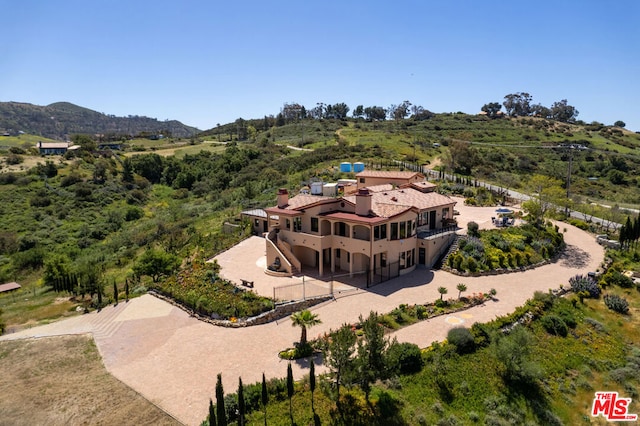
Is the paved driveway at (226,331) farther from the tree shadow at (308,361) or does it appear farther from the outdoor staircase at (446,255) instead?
the outdoor staircase at (446,255)

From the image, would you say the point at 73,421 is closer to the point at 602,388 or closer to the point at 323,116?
the point at 602,388

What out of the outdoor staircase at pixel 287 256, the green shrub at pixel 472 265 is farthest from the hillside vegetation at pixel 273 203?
the green shrub at pixel 472 265

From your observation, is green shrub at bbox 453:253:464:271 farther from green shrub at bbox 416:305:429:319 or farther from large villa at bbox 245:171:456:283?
green shrub at bbox 416:305:429:319

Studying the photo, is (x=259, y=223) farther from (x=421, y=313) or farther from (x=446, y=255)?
(x=421, y=313)

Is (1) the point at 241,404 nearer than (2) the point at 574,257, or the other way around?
(1) the point at 241,404

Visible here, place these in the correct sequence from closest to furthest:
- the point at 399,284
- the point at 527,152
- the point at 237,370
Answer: the point at 237,370 < the point at 399,284 < the point at 527,152

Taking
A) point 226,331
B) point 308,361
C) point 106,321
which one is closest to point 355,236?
point 226,331

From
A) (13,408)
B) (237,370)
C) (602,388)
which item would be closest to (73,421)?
(13,408)
